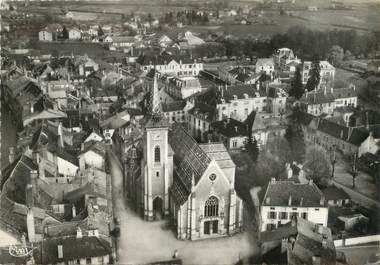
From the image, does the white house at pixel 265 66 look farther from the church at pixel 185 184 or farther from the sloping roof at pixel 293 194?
the sloping roof at pixel 293 194

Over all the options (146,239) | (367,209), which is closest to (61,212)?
(146,239)

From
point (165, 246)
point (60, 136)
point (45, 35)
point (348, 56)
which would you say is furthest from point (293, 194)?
point (45, 35)

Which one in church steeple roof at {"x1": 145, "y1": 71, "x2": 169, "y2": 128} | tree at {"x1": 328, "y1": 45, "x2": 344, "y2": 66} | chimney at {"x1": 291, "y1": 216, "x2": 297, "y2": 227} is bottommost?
chimney at {"x1": 291, "y1": 216, "x2": 297, "y2": 227}

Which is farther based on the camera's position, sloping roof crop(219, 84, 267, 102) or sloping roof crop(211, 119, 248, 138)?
sloping roof crop(219, 84, 267, 102)

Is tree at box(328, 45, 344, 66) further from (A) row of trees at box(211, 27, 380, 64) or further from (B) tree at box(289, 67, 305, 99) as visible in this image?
(B) tree at box(289, 67, 305, 99)

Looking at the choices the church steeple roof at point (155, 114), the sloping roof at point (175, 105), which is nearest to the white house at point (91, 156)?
the church steeple roof at point (155, 114)

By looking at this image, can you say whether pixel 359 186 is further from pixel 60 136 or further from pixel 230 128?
pixel 60 136

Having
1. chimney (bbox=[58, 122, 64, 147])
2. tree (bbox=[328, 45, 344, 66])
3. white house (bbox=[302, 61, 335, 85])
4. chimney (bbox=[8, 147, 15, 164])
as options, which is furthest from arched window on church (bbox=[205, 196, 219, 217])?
white house (bbox=[302, 61, 335, 85])

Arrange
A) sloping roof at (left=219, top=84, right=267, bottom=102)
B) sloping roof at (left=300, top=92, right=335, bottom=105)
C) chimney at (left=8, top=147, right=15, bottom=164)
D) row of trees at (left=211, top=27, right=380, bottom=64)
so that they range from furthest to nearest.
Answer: sloping roof at (left=219, top=84, right=267, bottom=102) → sloping roof at (left=300, top=92, right=335, bottom=105) → row of trees at (left=211, top=27, right=380, bottom=64) → chimney at (left=8, top=147, right=15, bottom=164)
